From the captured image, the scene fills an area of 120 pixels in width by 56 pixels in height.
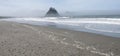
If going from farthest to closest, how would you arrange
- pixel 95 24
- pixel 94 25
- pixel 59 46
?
pixel 95 24
pixel 94 25
pixel 59 46

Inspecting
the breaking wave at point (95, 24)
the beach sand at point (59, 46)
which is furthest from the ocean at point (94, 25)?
the beach sand at point (59, 46)

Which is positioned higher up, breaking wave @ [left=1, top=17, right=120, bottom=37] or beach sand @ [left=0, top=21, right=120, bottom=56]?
beach sand @ [left=0, top=21, right=120, bottom=56]

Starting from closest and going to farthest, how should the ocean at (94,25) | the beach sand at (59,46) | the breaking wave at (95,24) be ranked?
the beach sand at (59,46), the ocean at (94,25), the breaking wave at (95,24)

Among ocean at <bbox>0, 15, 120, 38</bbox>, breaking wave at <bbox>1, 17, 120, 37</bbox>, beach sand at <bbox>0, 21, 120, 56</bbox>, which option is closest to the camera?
beach sand at <bbox>0, 21, 120, 56</bbox>

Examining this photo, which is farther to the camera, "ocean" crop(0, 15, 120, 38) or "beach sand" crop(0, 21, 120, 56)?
"ocean" crop(0, 15, 120, 38)

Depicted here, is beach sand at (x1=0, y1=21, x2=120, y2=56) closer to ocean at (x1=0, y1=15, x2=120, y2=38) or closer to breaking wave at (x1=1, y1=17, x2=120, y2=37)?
ocean at (x1=0, y1=15, x2=120, y2=38)

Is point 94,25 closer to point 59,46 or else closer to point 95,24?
point 95,24

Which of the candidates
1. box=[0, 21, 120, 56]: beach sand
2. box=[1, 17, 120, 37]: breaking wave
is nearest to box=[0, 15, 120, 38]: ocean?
box=[1, 17, 120, 37]: breaking wave

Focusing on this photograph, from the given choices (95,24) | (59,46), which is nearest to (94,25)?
(95,24)

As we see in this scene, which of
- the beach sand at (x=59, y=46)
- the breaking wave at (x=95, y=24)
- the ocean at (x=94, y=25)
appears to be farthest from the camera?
the breaking wave at (x=95, y=24)

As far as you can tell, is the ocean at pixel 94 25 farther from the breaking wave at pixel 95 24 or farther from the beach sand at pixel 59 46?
the beach sand at pixel 59 46

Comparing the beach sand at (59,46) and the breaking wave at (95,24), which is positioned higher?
the beach sand at (59,46)

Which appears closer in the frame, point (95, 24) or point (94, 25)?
point (94, 25)

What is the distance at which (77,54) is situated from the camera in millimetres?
8289
